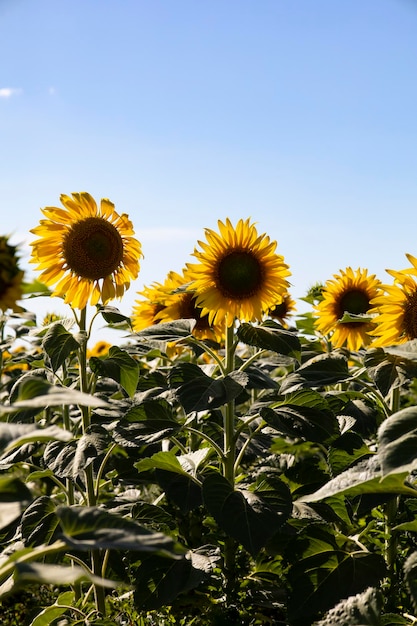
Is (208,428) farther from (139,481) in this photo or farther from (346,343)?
(346,343)

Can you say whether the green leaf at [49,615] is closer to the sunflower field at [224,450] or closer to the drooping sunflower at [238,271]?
the sunflower field at [224,450]

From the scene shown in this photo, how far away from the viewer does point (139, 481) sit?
2.54 m

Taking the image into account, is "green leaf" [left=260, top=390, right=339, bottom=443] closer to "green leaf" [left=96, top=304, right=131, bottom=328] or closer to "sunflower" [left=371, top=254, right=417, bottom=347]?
"sunflower" [left=371, top=254, right=417, bottom=347]

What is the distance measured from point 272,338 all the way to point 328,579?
76 centimetres

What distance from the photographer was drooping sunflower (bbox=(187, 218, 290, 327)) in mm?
2684

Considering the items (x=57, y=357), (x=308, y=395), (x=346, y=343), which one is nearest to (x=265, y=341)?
(x=308, y=395)

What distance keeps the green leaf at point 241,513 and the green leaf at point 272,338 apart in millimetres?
459

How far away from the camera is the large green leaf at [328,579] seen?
193cm

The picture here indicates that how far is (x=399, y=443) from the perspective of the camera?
4.56 feet

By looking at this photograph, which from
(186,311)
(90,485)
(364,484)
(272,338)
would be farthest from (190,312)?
(364,484)

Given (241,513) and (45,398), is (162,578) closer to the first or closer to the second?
(241,513)

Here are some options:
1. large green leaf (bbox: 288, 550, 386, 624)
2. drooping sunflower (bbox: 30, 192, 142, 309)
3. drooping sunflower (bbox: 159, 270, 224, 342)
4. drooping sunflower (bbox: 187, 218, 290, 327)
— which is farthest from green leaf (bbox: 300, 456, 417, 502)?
drooping sunflower (bbox: 159, 270, 224, 342)

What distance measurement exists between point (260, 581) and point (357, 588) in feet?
2.10

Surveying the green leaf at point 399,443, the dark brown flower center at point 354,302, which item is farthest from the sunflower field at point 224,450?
the dark brown flower center at point 354,302
